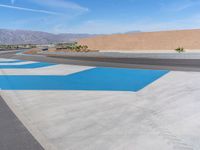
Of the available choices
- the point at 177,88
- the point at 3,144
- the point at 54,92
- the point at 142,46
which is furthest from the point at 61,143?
the point at 142,46

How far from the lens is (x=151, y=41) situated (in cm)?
8312

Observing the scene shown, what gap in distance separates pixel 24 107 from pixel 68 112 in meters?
1.85

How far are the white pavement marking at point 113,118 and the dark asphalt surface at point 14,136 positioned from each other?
0.64 feet

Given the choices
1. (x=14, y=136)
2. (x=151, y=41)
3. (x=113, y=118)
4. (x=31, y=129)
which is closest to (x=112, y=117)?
(x=113, y=118)

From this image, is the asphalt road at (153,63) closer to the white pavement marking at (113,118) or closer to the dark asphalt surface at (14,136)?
the white pavement marking at (113,118)

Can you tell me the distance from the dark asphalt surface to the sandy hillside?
6667 cm

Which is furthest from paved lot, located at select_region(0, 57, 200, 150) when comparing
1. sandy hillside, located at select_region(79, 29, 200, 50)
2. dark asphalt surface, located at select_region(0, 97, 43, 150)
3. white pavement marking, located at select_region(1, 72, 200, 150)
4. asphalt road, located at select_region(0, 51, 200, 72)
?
sandy hillside, located at select_region(79, 29, 200, 50)

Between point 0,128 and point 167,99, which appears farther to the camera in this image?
point 167,99

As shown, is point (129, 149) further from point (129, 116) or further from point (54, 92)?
point (54, 92)

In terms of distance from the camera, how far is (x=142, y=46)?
269ft

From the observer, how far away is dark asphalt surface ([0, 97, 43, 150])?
204 inches

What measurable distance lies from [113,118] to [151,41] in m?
79.1

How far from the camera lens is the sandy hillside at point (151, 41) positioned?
73.5 metres

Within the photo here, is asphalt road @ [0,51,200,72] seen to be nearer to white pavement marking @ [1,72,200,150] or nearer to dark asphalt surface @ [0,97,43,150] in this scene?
white pavement marking @ [1,72,200,150]
